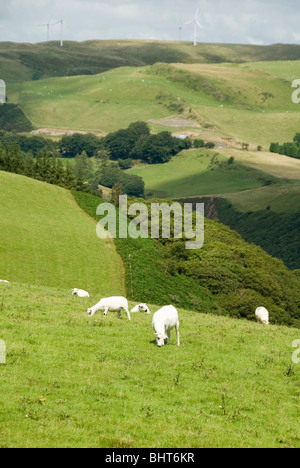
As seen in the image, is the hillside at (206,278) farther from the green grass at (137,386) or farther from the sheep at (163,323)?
the sheep at (163,323)

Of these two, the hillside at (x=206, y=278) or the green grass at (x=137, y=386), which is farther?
the hillside at (x=206, y=278)

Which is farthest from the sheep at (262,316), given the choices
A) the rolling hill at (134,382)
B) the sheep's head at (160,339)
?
the sheep's head at (160,339)

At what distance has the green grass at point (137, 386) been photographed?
18.9 meters

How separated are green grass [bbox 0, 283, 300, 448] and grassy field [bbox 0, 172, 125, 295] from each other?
42938 mm

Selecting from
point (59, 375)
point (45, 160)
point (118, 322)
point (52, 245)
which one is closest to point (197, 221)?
point (45, 160)

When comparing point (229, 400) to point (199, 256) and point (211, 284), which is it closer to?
point (211, 284)

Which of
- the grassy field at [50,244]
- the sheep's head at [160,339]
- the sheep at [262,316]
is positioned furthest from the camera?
the grassy field at [50,244]

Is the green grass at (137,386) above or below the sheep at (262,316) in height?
above

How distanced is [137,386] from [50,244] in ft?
211

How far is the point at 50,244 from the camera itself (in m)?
85.9

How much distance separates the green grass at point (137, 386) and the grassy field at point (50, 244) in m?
42.9

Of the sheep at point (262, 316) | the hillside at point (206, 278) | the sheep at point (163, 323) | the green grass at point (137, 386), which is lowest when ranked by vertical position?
the hillside at point (206, 278)

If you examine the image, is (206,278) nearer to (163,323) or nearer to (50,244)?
(50,244)
